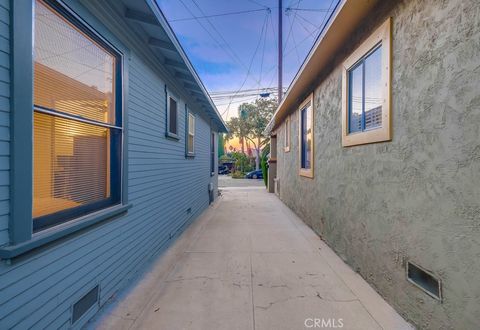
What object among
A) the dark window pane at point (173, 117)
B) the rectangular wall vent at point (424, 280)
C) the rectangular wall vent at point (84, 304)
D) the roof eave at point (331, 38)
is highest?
the roof eave at point (331, 38)

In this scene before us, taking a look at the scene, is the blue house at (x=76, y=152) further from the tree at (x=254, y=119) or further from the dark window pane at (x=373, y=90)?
the tree at (x=254, y=119)

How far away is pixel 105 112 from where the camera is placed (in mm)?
2518

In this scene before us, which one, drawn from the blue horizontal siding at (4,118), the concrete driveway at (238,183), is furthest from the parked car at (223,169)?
the blue horizontal siding at (4,118)

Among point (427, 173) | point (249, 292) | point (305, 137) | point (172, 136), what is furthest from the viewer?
point (305, 137)

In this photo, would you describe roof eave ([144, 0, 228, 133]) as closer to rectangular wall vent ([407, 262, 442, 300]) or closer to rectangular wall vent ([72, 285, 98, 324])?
rectangular wall vent ([72, 285, 98, 324])

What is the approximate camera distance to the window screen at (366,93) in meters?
2.72

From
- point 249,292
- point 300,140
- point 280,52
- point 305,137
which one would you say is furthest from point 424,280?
point 280,52

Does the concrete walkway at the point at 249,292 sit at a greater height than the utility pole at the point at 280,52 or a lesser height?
lesser

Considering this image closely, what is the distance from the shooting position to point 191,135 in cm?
621

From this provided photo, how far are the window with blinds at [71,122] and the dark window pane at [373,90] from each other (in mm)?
2874

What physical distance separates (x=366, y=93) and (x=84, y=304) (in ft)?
12.0

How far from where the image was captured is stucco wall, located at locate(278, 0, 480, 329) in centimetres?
157

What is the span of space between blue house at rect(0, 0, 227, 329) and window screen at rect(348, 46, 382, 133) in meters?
2.53

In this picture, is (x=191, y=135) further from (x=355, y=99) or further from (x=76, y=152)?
(x=76, y=152)
